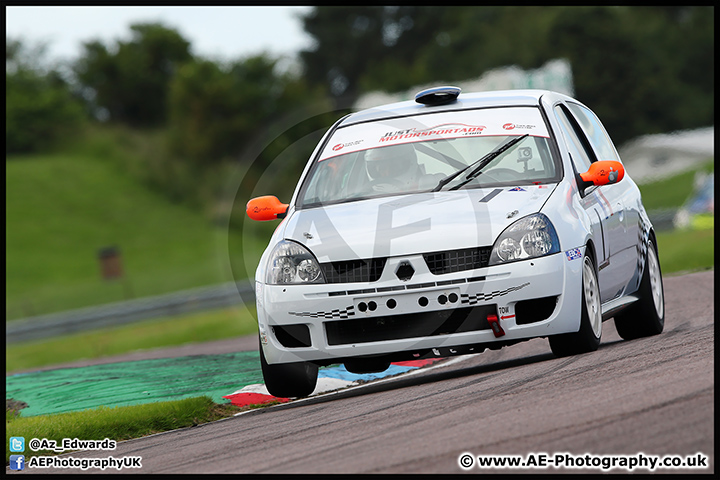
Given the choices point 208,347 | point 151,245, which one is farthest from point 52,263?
point 208,347

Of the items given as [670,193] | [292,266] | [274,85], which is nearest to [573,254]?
[292,266]

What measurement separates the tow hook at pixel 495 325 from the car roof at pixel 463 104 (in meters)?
1.95

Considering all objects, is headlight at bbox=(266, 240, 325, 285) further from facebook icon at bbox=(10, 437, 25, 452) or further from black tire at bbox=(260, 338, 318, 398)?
facebook icon at bbox=(10, 437, 25, 452)

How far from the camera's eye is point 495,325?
19.7 feet

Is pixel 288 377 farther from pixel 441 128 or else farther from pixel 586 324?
pixel 441 128

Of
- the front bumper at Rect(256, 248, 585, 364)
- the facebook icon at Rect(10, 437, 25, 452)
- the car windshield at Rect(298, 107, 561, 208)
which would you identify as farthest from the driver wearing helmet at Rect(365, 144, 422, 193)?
the facebook icon at Rect(10, 437, 25, 452)

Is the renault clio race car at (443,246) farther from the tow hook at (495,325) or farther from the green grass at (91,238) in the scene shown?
the green grass at (91,238)

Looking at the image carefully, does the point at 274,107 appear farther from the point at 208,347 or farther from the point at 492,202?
the point at 492,202

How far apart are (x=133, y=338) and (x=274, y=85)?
40.7m

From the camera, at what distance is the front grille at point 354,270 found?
6012 mm

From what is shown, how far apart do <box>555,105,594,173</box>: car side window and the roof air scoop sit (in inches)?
29.8

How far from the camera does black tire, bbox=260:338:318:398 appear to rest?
6594mm

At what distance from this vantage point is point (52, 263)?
127 ft

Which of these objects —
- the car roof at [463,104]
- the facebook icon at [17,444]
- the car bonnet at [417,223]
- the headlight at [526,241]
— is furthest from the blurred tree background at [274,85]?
the headlight at [526,241]
